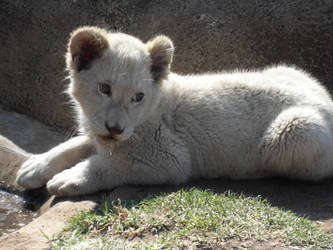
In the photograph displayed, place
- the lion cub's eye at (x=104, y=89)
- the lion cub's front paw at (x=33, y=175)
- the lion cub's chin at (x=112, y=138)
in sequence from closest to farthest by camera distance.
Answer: the lion cub's chin at (x=112, y=138) → the lion cub's eye at (x=104, y=89) → the lion cub's front paw at (x=33, y=175)

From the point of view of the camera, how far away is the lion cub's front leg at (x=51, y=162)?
6.13 meters

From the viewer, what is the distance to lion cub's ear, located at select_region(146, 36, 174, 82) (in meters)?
5.84

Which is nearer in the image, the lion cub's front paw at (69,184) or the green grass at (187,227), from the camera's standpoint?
the green grass at (187,227)

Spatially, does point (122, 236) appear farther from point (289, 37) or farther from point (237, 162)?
point (289, 37)

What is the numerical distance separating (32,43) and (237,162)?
5.13m

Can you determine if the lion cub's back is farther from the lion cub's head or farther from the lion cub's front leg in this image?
the lion cub's front leg

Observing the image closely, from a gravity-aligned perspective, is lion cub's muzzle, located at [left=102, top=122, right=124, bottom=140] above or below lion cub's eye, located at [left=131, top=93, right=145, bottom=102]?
below

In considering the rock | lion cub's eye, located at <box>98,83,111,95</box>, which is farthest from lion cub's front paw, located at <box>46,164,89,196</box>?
lion cub's eye, located at <box>98,83,111,95</box>

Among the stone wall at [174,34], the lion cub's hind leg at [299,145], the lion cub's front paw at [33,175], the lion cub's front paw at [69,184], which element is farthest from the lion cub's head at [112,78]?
the stone wall at [174,34]

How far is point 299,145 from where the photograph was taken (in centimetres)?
591

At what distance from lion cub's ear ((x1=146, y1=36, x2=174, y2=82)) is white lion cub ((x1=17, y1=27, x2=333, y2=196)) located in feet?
0.04

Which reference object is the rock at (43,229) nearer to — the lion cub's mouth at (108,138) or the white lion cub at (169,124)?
the white lion cub at (169,124)

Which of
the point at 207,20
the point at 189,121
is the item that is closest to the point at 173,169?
the point at 189,121

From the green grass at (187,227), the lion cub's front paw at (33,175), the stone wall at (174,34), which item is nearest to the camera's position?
the green grass at (187,227)
